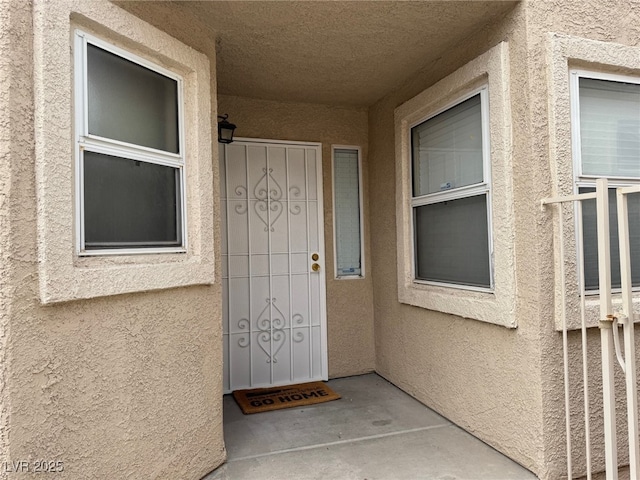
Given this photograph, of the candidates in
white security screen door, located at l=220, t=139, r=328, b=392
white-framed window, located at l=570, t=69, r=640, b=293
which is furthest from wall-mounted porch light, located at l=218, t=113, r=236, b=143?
white-framed window, located at l=570, t=69, r=640, b=293

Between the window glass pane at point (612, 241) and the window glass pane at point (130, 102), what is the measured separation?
302cm

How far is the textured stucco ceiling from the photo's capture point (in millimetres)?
3080

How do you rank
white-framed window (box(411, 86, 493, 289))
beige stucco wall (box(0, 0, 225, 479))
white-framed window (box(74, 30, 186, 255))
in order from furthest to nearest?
white-framed window (box(411, 86, 493, 289))
white-framed window (box(74, 30, 186, 255))
beige stucco wall (box(0, 0, 225, 479))

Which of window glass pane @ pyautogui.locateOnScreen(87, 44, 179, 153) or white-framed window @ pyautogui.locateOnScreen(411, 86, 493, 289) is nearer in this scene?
window glass pane @ pyautogui.locateOnScreen(87, 44, 179, 153)

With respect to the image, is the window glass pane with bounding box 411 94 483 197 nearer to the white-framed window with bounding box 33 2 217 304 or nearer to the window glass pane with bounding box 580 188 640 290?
the window glass pane with bounding box 580 188 640 290

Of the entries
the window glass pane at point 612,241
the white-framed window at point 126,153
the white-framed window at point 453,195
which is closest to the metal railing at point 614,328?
the window glass pane at point 612,241

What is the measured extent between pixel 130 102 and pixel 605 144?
342cm

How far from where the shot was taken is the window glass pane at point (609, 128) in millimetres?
3146

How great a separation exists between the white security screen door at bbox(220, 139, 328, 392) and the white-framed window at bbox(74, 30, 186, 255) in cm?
178

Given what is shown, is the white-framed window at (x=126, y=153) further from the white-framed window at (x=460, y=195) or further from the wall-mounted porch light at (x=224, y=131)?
the white-framed window at (x=460, y=195)

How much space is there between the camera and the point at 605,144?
3199 mm

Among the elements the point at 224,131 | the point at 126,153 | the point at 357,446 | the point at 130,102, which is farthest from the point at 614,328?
the point at 224,131

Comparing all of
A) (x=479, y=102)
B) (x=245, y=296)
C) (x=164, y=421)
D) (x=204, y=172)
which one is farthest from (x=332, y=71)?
(x=164, y=421)

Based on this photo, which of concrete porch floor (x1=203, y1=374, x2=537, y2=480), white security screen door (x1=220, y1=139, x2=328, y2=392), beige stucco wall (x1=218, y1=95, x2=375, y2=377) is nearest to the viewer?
concrete porch floor (x1=203, y1=374, x2=537, y2=480)
